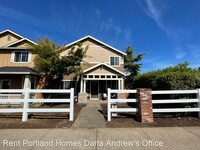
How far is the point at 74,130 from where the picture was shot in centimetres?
550

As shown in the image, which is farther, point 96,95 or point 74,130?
point 96,95

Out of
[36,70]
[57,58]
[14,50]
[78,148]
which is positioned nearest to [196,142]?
[78,148]

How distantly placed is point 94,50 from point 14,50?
9.57 meters

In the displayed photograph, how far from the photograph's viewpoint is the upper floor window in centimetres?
1697

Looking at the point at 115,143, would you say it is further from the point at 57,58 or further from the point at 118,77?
the point at 118,77

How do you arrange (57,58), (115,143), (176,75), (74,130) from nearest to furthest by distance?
1. (115,143)
2. (74,130)
3. (176,75)
4. (57,58)

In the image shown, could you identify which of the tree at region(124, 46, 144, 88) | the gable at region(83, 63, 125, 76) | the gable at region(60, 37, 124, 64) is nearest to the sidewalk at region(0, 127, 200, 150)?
the gable at region(83, 63, 125, 76)

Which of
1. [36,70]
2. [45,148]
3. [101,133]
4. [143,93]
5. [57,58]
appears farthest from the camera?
[36,70]

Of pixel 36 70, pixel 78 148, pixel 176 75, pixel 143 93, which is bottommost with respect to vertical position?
pixel 78 148

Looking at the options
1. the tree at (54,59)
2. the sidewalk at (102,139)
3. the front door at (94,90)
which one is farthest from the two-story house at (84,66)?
the sidewalk at (102,139)

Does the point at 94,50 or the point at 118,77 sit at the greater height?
the point at 94,50

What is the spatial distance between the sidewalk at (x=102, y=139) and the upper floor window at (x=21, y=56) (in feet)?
43.0

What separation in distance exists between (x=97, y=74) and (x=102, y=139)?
12204 millimetres

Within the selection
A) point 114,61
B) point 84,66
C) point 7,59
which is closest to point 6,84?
point 7,59
